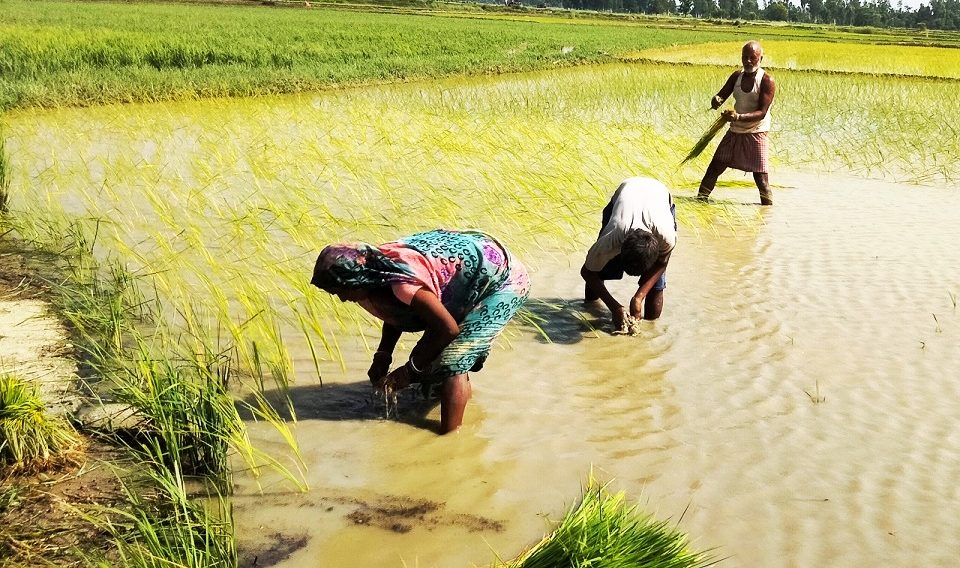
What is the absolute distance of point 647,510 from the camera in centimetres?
237

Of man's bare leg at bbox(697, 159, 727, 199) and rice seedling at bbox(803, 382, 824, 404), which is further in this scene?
man's bare leg at bbox(697, 159, 727, 199)

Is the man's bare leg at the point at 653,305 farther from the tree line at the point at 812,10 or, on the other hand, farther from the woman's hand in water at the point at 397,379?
the tree line at the point at 812,10

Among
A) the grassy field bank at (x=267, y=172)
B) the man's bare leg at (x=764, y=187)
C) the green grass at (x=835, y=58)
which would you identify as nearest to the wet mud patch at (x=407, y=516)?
the grassy field bank at (x=267, y=172)

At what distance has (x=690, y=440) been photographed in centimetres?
278

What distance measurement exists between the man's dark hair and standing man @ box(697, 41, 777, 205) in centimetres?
285

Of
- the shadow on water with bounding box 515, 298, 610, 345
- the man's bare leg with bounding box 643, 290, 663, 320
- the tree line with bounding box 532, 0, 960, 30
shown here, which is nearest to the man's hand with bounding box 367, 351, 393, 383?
the shadow on water with bounding box 515, 298, 610, 345

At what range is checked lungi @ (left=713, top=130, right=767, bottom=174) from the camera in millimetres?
6070

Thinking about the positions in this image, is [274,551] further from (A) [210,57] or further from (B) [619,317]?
(A) [210,57]

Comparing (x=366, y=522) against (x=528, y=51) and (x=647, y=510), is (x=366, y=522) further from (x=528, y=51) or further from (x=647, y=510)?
(x=528, y=51)

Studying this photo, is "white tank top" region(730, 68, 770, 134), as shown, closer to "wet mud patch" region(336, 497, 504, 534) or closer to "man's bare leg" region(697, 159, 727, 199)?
"man's bare leg" region(697, 159, 727, 199)

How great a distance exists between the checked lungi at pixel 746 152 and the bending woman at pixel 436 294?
3818 millimetres

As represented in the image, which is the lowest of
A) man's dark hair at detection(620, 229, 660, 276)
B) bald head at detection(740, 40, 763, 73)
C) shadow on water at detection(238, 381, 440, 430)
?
shadow on water at detection(238, 381, 440, 430)

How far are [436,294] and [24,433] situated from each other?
4.06ft

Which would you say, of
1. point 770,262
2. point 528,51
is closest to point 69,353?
point 770,262
